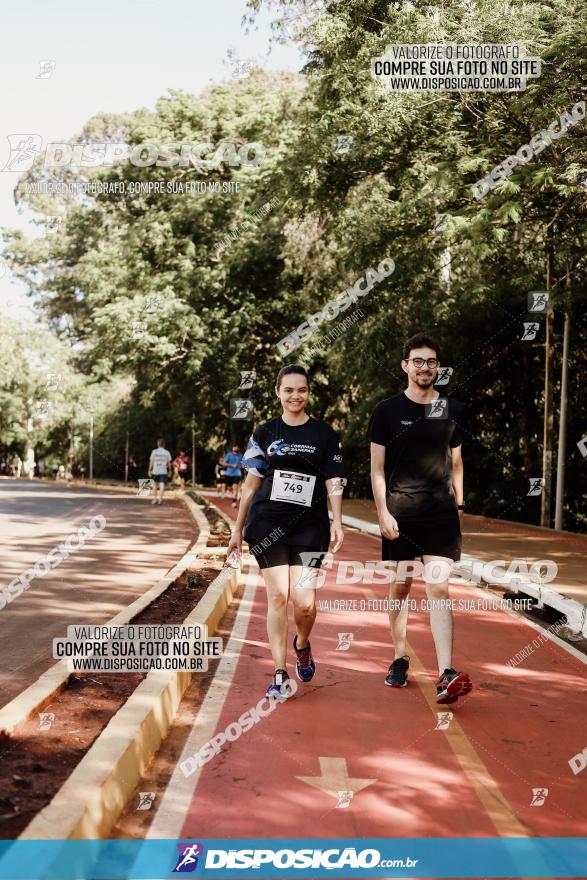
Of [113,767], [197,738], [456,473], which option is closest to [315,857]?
[113,767]

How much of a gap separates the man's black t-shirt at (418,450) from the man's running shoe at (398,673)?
112 centimetres

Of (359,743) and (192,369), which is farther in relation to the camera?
(192,369)

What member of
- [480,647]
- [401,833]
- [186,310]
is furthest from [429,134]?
[186,310]

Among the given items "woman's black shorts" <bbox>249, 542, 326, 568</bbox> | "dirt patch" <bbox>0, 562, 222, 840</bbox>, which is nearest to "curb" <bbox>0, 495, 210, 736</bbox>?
"dirt patch" <bbox>0, 562, 222, 840</bbox>

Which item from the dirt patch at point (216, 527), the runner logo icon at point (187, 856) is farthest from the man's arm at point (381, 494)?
the dirt patch at point (216, 527)

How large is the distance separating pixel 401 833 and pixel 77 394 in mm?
56293

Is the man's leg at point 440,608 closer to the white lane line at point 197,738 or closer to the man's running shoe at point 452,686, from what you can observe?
the man's running shoe at point 452,686

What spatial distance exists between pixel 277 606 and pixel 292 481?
0.81 metres

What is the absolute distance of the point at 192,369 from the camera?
1325 inches

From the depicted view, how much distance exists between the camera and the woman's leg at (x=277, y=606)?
6.29 m

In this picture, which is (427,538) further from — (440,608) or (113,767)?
(113,767)

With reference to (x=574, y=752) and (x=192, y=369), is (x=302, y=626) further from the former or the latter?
(x=192, y=369)

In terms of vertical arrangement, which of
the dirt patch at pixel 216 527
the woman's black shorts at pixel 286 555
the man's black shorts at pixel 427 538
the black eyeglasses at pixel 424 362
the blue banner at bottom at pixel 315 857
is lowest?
the dirt patch at pixel 216 527

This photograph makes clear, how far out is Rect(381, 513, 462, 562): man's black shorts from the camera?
6258 millimetres
